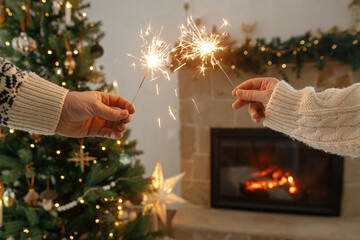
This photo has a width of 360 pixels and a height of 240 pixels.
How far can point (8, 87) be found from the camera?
2.03 ft

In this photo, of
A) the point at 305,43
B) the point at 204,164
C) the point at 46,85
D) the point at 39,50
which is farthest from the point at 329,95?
the point at 204,164

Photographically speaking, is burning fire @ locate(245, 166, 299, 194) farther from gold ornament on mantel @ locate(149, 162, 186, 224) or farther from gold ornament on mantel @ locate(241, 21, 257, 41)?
gold ornament on mantel @ locate(241, 21, 257, 41)

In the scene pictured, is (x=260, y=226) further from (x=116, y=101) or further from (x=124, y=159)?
(x=116, y=101)

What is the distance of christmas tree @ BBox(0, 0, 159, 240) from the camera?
0.98 m

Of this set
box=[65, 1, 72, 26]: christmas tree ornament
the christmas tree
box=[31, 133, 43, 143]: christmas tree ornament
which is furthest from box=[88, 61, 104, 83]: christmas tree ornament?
box=[31, 133, 43, 143]: christmas tree ornament

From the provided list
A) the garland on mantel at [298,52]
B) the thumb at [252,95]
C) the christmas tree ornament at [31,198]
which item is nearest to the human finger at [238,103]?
the thumb at [252,95]

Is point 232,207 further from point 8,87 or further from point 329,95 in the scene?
point 8,87

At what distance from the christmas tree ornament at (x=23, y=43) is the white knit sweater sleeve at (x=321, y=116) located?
934 millimetres

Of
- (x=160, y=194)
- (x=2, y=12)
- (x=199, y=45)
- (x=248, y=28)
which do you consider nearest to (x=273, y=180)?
(x=160, y=194)

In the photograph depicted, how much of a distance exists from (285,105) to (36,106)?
67 centimetres

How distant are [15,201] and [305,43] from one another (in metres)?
1.71

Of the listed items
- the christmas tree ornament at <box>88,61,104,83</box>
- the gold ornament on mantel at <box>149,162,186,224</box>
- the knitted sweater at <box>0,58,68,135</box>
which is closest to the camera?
the knitted sweater at <box>0,58,68,135</box>

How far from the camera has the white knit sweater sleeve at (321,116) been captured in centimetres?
62

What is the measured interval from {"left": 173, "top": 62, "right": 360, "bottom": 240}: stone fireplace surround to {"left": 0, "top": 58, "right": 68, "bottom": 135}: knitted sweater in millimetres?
1050
